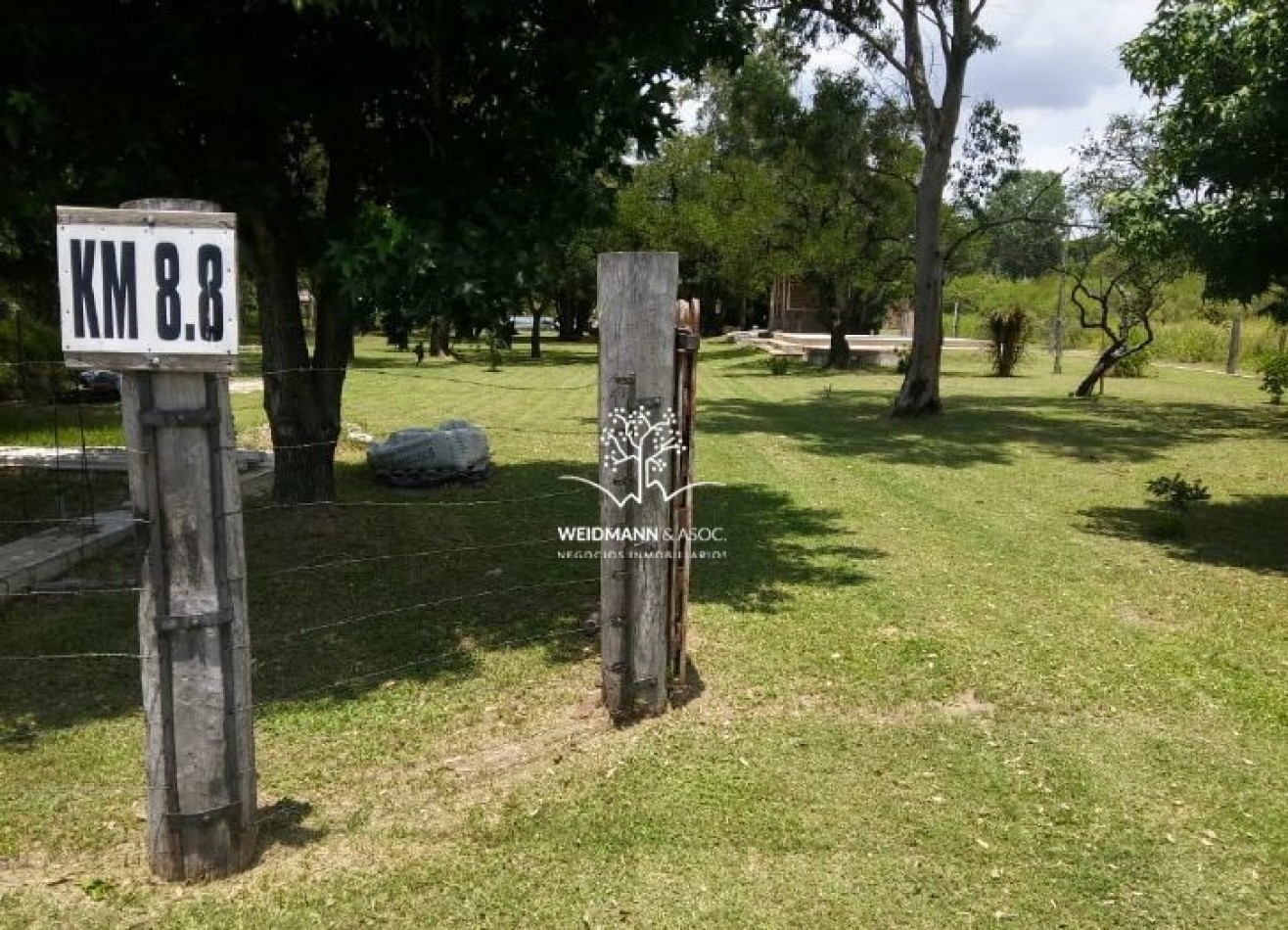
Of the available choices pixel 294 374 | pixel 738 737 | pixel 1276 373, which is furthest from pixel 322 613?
pixel 1276 373

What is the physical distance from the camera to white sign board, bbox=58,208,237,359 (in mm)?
2877

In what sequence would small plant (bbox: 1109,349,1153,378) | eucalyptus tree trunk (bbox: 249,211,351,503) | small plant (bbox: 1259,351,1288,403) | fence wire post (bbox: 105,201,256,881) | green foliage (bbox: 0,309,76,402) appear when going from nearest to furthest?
fence wire post (bbox: 105,201,256,881) < eucalyptus tree trunk (bbox: 249,211,351,503) < green foliage (bbox: 0,309,76,402) < small plant (bbox: 1259,351,1288,403) < small plant (bbox: 1109,349,1153,378)

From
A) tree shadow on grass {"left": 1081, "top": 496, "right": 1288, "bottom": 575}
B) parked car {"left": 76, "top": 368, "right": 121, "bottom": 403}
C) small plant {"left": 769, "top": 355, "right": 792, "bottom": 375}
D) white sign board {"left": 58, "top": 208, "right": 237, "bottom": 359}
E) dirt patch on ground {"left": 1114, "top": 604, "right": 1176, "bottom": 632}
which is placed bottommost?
dirt patch on ground {"left": 1114, "top": 604, "right": 1176, "bottom": 632}

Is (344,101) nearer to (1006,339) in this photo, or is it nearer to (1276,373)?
(1276,373)

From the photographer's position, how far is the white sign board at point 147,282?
9.44 ft

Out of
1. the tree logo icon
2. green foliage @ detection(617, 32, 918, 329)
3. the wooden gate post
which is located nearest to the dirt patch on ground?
the wooden gate post

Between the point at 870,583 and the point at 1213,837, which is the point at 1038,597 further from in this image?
the point at 1213,837

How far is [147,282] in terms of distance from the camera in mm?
2918

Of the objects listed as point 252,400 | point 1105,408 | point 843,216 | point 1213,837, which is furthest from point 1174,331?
point 1213,837

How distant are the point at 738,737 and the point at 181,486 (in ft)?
8.03

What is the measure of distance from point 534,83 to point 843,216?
2271cm

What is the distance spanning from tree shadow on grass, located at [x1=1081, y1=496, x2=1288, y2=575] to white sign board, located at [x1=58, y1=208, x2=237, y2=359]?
712cm

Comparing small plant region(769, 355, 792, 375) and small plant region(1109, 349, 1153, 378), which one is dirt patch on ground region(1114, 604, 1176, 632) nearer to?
small plant region(769, 355, 792, 375)

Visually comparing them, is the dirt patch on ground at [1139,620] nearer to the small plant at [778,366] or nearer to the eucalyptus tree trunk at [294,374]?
the eucalyptus tree trunk at [294,374]
